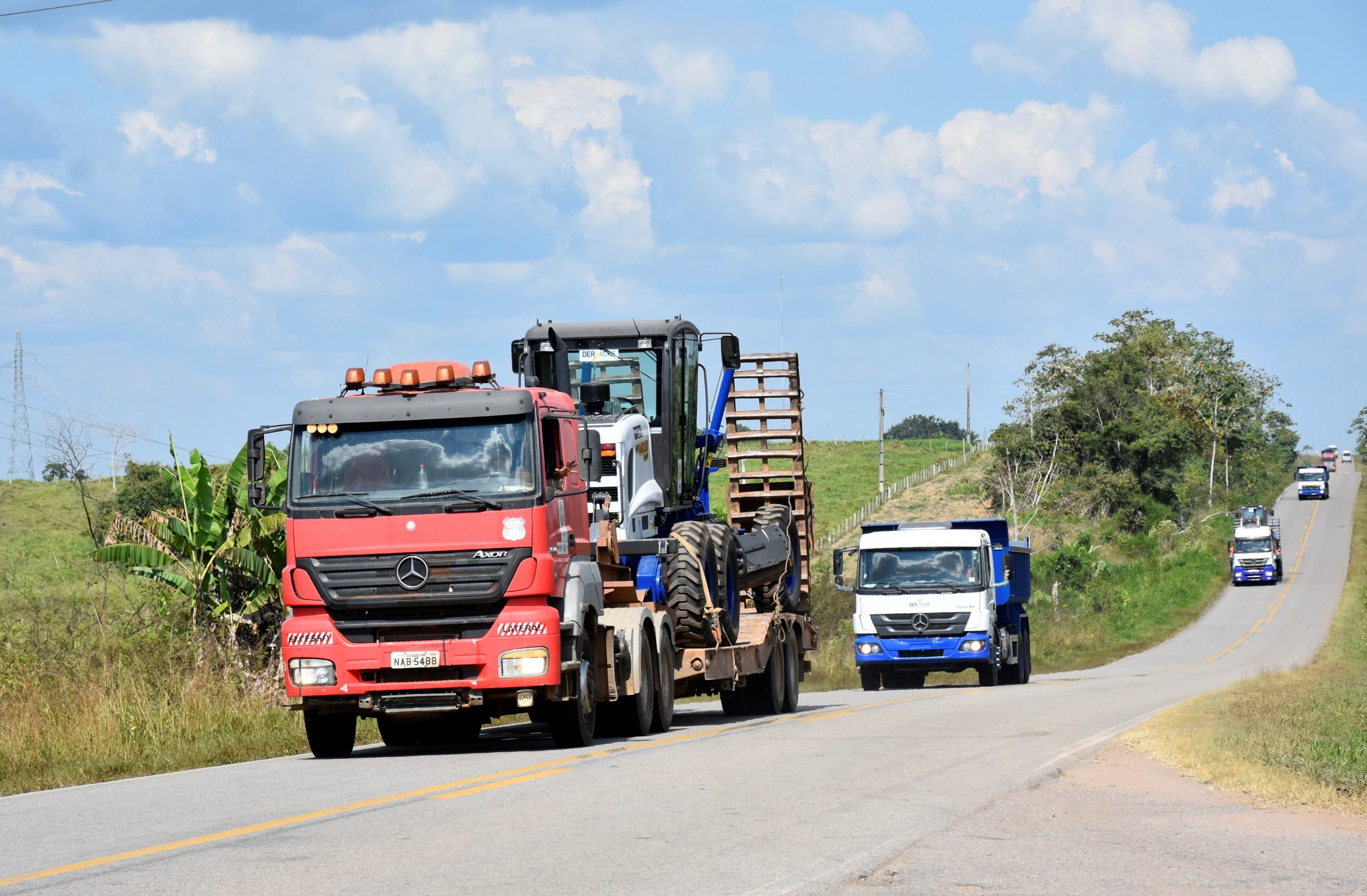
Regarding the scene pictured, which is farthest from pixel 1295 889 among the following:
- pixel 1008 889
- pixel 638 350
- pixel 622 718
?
pixel 638 350

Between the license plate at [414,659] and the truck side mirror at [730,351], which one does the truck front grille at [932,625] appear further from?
the license plate at [414,659]

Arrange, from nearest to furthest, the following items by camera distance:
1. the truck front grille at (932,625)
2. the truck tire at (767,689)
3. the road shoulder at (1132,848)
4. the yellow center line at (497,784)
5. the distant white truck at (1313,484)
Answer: the road shoulder at (1132,848), the yellow center line at (497,784), the truck tire at (767,689), the truck front grille at (932,625), the distant white truck at (1313,484)

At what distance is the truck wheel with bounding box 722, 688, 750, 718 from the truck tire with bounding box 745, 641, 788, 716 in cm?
5

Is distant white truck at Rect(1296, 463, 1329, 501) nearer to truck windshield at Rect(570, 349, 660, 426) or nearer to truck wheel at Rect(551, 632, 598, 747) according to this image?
truck windshield at Rect(570, 349, 660, 426)

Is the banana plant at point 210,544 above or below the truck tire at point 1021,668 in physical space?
above

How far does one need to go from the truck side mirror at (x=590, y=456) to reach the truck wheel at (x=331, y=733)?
2999mm

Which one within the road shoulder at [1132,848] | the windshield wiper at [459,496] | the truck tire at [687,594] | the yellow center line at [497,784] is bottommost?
the road shoulder at [1132,848]

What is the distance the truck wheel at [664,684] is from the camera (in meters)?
15.8

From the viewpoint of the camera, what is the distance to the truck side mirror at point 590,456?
14.2 m

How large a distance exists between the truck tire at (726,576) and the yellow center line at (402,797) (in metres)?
1.11

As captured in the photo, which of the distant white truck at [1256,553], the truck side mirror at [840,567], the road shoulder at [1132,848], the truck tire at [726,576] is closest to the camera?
the road shoulder at [1132,848]

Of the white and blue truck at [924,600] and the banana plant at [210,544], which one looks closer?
the banana plant at [210,544]

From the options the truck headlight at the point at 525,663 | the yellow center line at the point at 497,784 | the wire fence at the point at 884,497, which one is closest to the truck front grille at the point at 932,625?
the truck headlight at the point at 525,663

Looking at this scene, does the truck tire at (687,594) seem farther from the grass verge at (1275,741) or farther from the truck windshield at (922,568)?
the truck windshield at (922,568)
